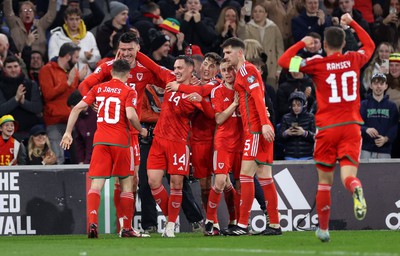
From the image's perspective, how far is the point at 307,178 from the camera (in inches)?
703

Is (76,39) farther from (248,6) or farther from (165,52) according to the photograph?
(248,6)

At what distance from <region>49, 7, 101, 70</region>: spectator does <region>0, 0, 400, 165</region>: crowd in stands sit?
18 millimetres

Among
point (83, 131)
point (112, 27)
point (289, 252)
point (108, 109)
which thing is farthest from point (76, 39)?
point (289, 252)

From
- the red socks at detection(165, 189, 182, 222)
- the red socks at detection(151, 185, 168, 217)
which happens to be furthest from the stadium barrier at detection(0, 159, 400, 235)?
the red socks at detection(165, 189, 182, 222)

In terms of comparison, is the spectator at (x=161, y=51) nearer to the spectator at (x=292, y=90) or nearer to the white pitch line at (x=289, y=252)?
the spectator at (x=292, y=90)

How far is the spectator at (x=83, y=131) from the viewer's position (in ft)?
63.6

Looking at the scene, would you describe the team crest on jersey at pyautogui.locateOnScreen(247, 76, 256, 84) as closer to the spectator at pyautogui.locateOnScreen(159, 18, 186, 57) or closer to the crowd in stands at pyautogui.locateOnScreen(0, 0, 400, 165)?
the crowd in stands at pyautogui.locateOnScreen(0, 0, 400, 165)

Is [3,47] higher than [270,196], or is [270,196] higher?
[3,47]

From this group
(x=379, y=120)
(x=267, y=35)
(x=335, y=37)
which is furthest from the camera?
(x=267, y=35)

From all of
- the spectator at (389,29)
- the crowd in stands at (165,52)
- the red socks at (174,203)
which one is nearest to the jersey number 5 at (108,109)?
the red socks at (174,203)

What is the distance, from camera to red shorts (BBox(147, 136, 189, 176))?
15.7 metres

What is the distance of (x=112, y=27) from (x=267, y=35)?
9.73 ft

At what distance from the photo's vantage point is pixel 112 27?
21.5 m

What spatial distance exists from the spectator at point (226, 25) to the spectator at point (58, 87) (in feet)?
9.35
